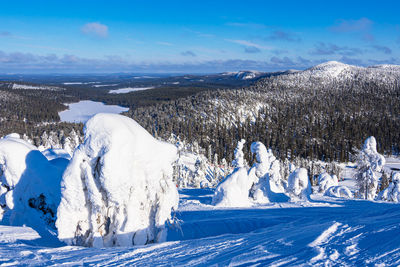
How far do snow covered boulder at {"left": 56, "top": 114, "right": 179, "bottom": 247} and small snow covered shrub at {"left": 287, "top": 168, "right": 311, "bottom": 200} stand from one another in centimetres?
1705

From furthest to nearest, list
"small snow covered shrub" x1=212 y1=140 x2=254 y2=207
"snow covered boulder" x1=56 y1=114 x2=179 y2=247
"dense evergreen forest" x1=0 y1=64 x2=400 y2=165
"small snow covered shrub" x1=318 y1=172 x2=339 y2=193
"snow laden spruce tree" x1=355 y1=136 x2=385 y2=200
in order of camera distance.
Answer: "dense evergreen forest" x1=0 y1=64 x2=400 y2=165 → "small snow covered shrub" x1=318 y1=172 x2=339 y2=193 → "snow laden spruce tree" x1=355 y1=136 x2=385 y2=200 → "small snow covered shrub" x1=212 y1=140 x2=254 y2=207 → "snow covered boulder" x1=56 y1=114 x2=179 y2=247

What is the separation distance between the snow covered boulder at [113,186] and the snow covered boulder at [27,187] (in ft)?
8.99

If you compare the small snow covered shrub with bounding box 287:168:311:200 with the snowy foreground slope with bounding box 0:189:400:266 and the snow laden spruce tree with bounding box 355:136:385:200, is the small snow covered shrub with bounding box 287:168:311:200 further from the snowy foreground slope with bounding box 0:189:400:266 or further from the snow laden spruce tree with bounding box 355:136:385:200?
the snowy foreground slope with bounding box 0:189:400:266

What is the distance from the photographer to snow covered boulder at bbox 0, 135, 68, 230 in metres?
10.8

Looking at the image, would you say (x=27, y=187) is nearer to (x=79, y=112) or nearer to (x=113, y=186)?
(x=113, y=186)

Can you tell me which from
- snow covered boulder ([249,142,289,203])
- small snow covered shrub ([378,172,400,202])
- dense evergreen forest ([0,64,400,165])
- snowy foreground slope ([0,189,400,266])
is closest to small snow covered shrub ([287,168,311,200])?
snow covered boulder ([249,142,289,203])

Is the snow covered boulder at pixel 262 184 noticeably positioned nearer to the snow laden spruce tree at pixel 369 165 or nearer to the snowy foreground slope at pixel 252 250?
the snow laden spruce tree at pixel 369 165

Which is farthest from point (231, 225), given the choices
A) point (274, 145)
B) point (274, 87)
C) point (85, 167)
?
point (274, 87)

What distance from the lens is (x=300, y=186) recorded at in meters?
23.8

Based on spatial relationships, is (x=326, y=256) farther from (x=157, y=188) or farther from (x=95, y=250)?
(x=95, y=250)

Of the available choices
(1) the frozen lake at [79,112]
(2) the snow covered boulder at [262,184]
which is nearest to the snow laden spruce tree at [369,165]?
(2) the snow covered boulder at [262,184]

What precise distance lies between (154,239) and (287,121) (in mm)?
106185

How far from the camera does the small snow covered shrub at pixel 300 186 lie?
23502 millimetres

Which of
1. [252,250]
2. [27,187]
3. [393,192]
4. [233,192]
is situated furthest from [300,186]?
[27,187]
